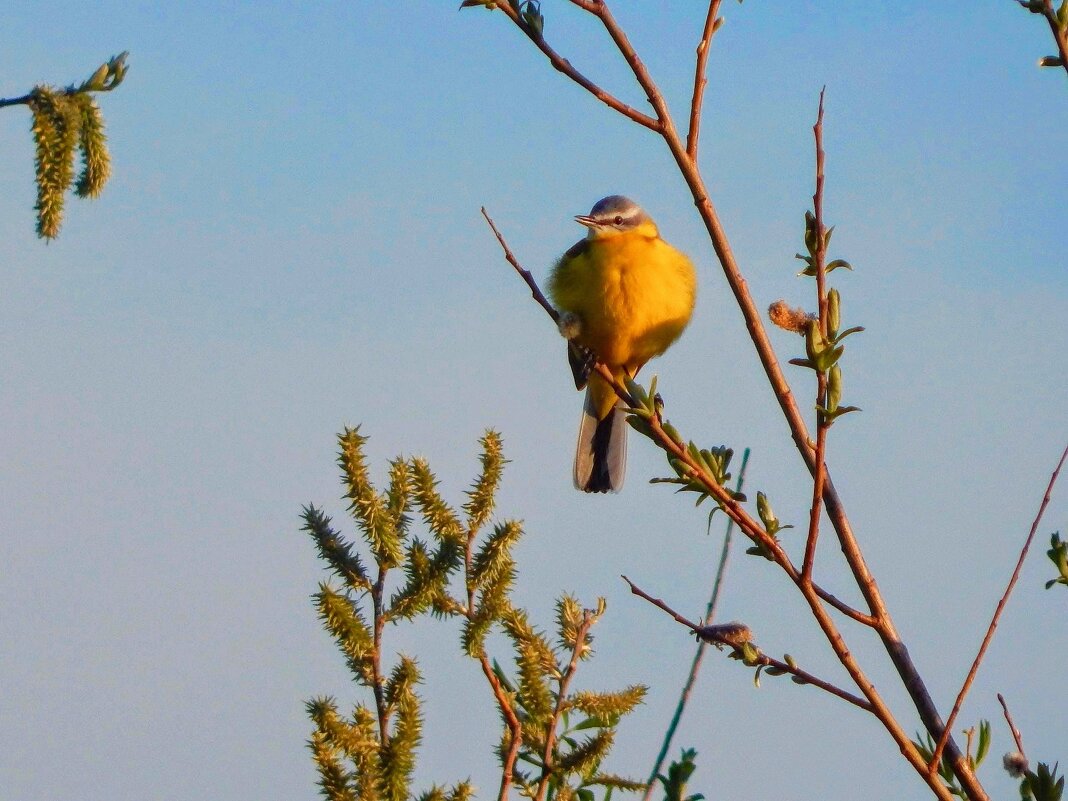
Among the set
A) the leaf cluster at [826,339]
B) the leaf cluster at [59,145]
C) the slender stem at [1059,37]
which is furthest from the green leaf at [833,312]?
the leaf cluster at [59,145]

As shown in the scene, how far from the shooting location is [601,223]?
741cm

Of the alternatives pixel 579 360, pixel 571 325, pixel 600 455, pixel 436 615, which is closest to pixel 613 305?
pixel 571 325

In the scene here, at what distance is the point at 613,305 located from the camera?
22.5 feet

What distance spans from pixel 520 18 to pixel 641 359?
4.38 meters

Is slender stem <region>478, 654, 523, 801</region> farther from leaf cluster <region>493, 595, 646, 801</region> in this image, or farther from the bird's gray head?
the bird's gray head

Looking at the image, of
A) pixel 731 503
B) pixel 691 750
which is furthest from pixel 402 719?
pixel 731 503

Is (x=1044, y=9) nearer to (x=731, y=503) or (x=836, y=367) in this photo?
(x=836, y=367)

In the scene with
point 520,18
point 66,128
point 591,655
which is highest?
point 520,18

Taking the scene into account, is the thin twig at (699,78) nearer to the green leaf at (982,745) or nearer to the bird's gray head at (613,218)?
the green leaf at (982,745)

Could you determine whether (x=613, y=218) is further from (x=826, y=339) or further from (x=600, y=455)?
(x=826, y=339)

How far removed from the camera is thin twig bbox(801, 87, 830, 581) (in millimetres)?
2514

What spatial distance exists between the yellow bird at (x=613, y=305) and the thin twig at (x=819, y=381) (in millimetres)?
3685

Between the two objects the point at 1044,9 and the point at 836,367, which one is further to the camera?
the point at 1044,9

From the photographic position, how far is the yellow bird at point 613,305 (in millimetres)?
6871
